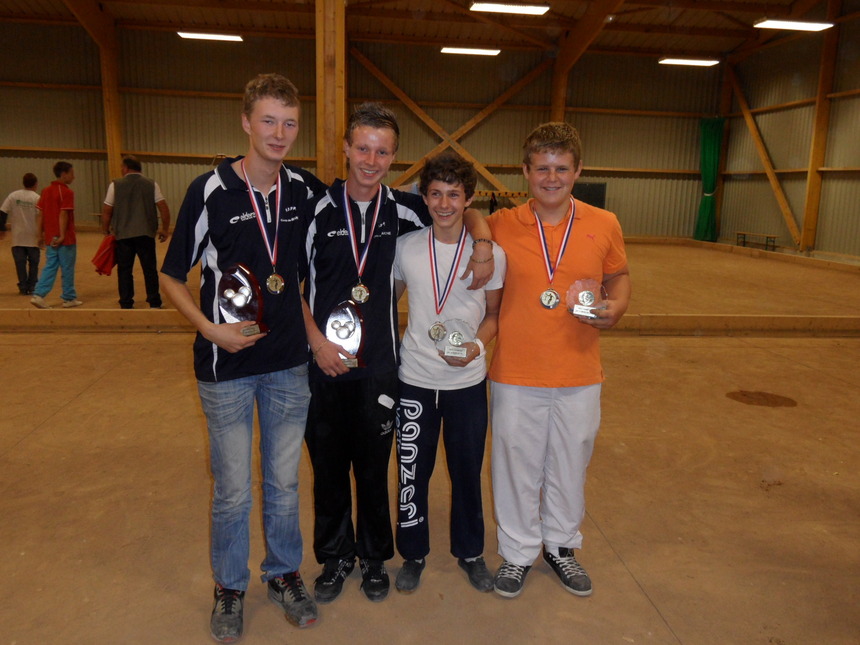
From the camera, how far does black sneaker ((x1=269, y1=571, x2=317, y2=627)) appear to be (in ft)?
7.66

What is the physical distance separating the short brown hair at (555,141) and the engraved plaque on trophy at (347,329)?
87 cm

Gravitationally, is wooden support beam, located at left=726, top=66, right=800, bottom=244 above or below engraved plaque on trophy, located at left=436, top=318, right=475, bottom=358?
above

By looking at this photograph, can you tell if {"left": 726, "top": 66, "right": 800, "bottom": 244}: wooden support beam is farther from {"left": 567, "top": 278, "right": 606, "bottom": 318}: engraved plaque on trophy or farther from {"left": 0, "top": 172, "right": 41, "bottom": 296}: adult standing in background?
{"left": 567, "top": 278, "right": 606, "bottom": 318}: engraved plaque on trophy

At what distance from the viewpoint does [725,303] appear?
8953 mm

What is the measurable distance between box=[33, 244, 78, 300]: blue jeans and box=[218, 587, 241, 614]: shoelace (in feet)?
21.8

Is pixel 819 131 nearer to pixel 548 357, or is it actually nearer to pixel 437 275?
pixel 548 357

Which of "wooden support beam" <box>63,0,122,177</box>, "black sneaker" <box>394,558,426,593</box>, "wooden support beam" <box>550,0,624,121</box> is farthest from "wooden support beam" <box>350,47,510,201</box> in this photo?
"black sneaker" <box>394,558,426,593</box>

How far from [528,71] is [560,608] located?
1831cm

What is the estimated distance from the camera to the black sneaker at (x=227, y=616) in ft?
7.34

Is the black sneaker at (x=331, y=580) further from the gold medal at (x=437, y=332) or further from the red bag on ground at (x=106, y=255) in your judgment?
the red bag on ground at (x=106, y=255)

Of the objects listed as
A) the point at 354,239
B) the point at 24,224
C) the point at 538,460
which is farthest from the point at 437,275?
the point at 24,224

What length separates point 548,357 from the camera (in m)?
2.48

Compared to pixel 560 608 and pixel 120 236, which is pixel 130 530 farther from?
pixel 120 236

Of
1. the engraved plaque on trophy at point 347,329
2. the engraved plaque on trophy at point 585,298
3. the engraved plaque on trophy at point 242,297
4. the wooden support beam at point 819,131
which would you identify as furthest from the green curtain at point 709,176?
the engraved plaque on trophy at point 242,297
